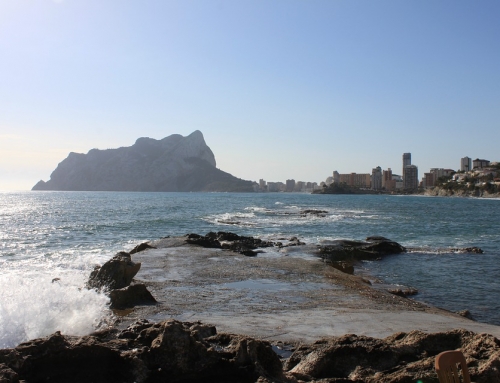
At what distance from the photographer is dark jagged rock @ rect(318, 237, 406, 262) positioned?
86.0ft

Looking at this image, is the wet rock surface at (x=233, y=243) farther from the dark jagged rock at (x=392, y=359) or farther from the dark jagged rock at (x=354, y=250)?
the dark jagged rock at (x=392, y=359)

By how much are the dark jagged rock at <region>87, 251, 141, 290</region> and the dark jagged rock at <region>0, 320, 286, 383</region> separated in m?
7.52

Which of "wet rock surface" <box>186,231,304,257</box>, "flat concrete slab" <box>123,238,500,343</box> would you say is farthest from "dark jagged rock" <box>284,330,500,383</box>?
"wet rock surface" <box>186,231,304,257</box>

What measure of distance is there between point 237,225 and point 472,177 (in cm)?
18089

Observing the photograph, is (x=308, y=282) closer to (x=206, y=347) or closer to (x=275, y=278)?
(x=275, y=278)

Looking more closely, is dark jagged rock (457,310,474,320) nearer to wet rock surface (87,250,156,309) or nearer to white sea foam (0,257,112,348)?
wet rock surface (87,250,156,309)

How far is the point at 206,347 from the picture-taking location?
620cm

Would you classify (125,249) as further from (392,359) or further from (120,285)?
(392,359)

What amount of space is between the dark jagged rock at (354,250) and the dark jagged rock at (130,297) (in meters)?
14.5

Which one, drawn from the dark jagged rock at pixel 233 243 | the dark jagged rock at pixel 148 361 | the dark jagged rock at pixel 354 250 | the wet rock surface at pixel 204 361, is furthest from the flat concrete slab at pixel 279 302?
the dark jagged rock at pixel 233 243

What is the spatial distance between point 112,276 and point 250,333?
6064mm

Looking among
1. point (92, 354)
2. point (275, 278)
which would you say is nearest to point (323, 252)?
point (275, 278)

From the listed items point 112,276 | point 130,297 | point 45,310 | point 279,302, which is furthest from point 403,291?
point 45,310

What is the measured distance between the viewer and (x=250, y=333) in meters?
9.23
